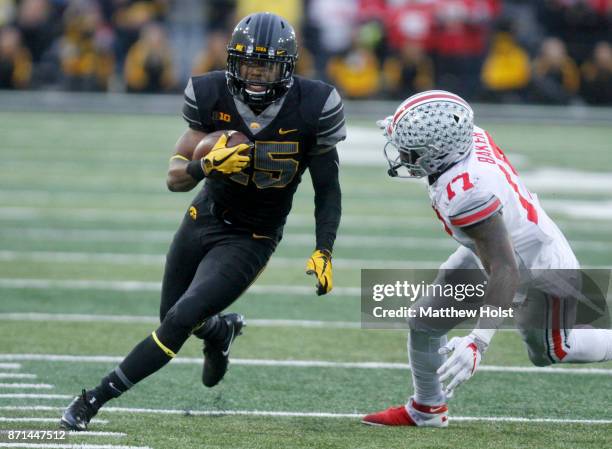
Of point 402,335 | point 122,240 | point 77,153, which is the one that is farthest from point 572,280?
point 77,153

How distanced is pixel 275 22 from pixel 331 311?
278cm

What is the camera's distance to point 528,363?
595cm

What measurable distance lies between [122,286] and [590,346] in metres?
3.94

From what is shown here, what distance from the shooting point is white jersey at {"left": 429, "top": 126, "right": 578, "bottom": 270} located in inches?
163

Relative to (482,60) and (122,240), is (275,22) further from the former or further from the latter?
(482,60)

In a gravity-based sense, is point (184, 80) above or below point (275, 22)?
below

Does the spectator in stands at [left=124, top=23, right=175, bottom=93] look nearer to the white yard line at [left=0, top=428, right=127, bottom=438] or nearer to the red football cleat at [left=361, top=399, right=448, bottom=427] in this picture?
the red football cleat at [left=361, top=399, right=448, bottom=427]

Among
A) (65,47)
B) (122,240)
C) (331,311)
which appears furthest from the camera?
(65,47)

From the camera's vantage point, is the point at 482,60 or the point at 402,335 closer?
the point at 402,335

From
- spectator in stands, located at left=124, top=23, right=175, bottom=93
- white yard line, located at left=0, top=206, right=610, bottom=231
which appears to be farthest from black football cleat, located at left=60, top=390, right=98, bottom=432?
spectator in stands, located at left=124, top=23, right=175, bottom=93

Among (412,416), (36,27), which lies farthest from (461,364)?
(36,27)

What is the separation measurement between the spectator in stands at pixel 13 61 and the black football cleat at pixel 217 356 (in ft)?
48.0

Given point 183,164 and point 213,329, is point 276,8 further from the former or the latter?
point 183,164

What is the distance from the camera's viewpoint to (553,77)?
20141 mm
